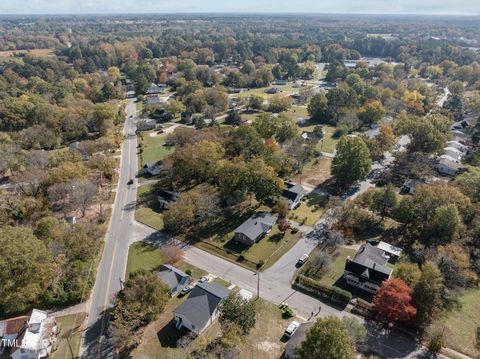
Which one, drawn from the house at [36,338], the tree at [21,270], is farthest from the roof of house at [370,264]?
the tree at [21,270]

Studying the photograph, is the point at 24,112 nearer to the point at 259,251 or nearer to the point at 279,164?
the point at 279,164

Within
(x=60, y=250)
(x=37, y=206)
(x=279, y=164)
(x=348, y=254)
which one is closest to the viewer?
(x=60, y=250)

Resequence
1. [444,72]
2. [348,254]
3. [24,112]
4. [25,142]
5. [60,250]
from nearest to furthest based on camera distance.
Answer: [60,250], [348,254], [25,142], [24,112], [444,72]

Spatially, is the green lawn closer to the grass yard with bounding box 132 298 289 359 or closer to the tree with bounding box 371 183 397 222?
the grass yard with bounding box 132 298 289 359

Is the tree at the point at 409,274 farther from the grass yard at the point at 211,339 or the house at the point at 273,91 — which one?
the house at the point at 273,91

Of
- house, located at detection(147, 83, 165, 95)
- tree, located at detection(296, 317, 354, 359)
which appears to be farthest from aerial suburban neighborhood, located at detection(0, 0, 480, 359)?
house, located at detection(147, 83, 165, 95)

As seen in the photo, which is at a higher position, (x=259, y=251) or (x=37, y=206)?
(x=37, y=206)

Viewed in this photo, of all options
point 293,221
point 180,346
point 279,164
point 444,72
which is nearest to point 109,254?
point 180,346
